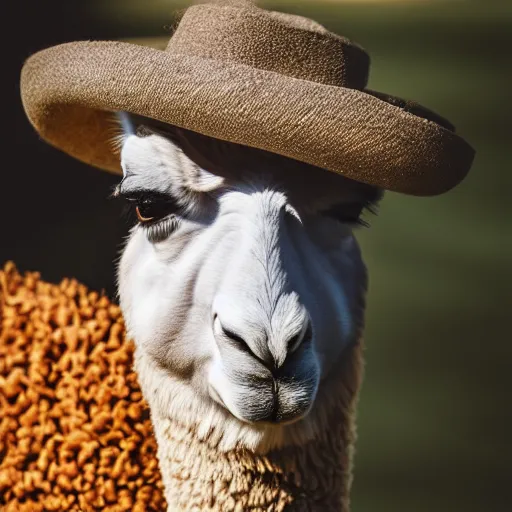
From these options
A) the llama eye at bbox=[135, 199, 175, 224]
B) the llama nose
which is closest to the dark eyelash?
the llama eye at bbox=[135, 199, 175, 224]

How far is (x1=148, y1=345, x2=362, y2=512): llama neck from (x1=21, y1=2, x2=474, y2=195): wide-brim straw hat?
0.35 m

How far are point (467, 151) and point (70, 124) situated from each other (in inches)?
24.2

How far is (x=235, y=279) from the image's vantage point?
874 millimetres

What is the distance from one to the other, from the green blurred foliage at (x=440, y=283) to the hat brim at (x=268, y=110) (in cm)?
81

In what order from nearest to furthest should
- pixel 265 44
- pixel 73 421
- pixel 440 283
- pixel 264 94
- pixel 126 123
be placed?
pixel 264 94 < pixel 265 44 < pixel 126 123 < pixel 73 421 < pixel 440 283

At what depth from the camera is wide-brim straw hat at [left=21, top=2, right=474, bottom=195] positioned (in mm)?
821

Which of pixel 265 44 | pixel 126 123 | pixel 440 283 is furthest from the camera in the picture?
pixel 440 283

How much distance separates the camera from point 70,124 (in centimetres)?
111

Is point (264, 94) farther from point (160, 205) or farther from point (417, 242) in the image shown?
point (417, 242)

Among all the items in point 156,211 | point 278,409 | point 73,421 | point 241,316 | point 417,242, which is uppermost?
point 417,242

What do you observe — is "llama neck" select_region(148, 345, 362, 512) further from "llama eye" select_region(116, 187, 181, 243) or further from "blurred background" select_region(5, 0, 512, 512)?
"blurred background" select_region(5, 0, 512, 512)

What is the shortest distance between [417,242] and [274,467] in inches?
36.2

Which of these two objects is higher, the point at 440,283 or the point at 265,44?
the point at 265,44

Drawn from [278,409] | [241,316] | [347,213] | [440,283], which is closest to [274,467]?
[278,409]
